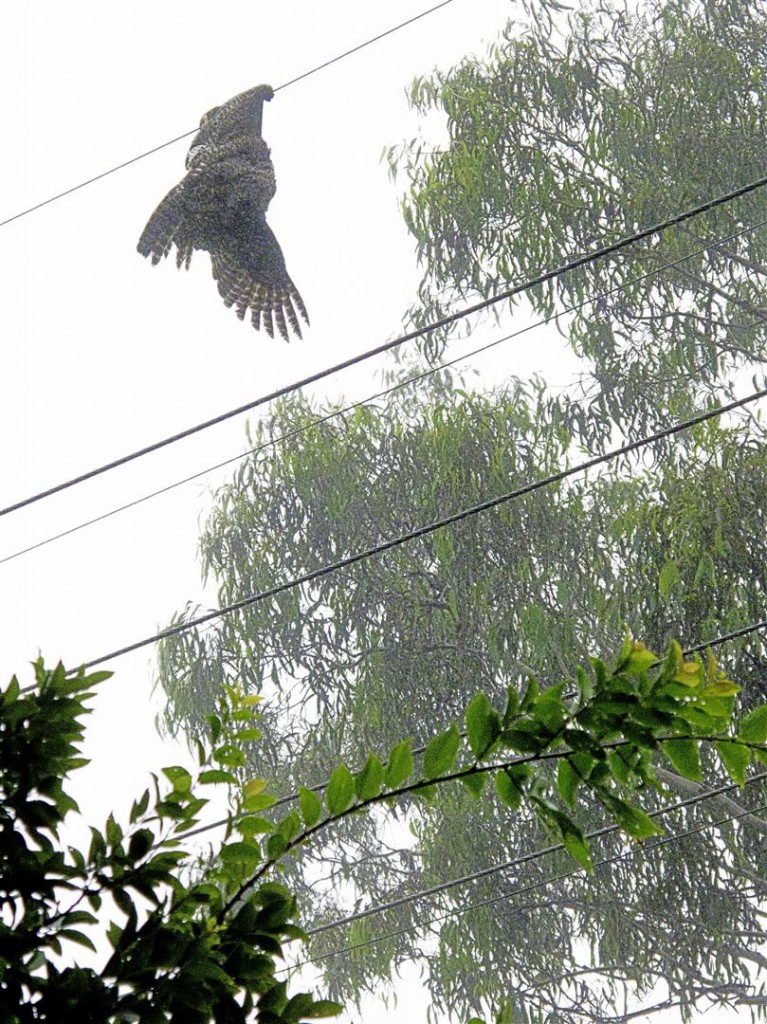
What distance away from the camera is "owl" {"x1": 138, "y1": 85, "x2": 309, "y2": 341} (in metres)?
5.82

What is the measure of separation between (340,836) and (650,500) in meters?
2.69

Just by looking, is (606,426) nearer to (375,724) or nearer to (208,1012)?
(375,724)

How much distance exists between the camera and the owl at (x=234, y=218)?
5816 mm

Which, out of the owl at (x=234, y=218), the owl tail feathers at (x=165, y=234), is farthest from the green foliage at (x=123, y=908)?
the owl tail feathers at (x=165, y=234)

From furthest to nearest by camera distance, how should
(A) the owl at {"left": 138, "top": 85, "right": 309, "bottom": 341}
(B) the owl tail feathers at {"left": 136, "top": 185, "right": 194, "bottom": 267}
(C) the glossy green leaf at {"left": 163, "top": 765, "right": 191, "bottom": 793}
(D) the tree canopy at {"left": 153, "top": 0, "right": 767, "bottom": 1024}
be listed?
(D) the tree canopy at {"left": 153, "top": 0, "right": 767, "bottom": 1024} → (B) the owl tail feathers at {"left": 136, "top": 185, "right": 194, "bottom": 267} → (A) the owl at {"left": 138, "top": 85, "right": 309, "bottom": 341} → (C) the glossy green leaf at {"left": 163, "top": 765, "right": 191, "bottom": 793}

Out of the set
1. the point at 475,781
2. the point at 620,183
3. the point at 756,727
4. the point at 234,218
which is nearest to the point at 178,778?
the point at 475,781

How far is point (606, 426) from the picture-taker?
27.1 ft

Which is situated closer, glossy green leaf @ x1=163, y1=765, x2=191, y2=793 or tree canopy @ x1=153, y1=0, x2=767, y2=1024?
glossy green leaf @ x1=163, y1=765, x2=191, y2=793

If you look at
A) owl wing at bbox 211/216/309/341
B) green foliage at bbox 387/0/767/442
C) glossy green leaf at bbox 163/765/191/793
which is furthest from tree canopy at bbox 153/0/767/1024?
glossy green leaf at bbox 163/765/191/793

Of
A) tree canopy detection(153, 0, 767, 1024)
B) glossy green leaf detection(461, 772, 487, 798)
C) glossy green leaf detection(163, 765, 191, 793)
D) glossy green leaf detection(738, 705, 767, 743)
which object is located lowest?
glossy green leaf detection(738, 705, 767, 743)

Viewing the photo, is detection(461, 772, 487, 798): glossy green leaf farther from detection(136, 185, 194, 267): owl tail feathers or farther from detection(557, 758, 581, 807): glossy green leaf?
detection(136, 185, 194, 267): owl tail feathers

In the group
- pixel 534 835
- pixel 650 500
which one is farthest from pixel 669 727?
pixel 534 835

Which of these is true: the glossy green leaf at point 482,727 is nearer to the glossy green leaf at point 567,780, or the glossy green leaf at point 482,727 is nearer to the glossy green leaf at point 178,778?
the glossy green leaf at point 567,780

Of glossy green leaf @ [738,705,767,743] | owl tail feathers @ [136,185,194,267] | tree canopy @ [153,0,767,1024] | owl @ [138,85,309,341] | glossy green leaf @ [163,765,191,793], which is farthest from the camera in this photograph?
tree canopy @ [153,0,767,1024]
